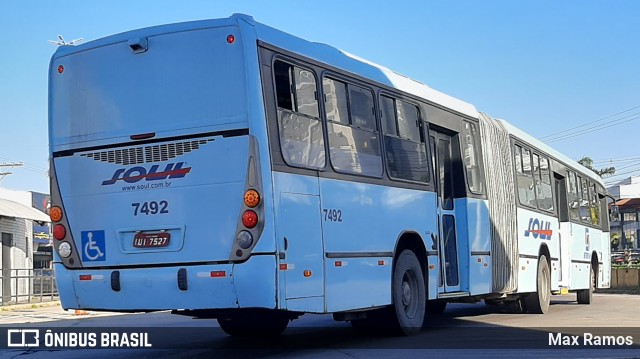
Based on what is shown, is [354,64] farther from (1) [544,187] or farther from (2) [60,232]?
(1) [544,187]

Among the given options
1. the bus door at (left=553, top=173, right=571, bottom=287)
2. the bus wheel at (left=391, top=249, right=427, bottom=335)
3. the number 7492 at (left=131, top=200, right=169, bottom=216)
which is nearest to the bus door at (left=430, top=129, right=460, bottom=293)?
the bus wheel at (left=391, top=249, right=427, bottom=335)

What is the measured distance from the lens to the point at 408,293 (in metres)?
11.3

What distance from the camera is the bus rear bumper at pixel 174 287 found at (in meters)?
8.16

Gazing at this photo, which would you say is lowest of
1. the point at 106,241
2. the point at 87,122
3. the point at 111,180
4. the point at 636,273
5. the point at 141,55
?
the point at 636,273

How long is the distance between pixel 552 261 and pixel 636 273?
1620 cm

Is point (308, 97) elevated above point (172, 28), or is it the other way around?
point (172, 28)

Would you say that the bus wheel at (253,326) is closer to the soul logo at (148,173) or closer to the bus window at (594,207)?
the soul logo at (148,173)

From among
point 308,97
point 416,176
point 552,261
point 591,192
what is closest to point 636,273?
point 591,192

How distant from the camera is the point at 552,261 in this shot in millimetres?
17734

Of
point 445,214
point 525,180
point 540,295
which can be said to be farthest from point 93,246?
point 540,295

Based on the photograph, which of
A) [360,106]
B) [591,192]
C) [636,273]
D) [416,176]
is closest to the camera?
[360,106]

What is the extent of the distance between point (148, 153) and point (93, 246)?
3.94 ft

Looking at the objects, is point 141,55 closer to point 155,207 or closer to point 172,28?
point 172,28

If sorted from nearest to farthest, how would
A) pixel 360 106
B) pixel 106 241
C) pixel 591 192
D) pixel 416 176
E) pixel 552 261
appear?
pixel 106 241 < pixel 360 106 < pixel 416 176 < pixel 552 261 < pixel 591 192
